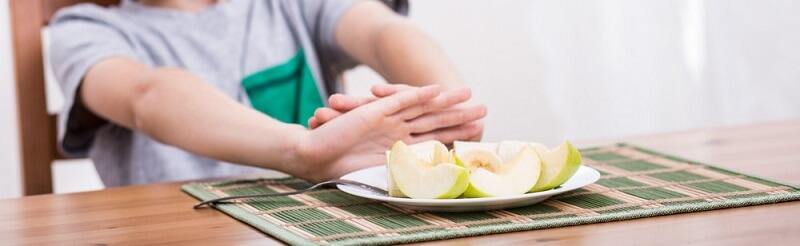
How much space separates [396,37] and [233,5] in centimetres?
32

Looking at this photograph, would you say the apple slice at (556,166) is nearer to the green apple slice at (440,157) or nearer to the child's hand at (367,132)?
the green apple slice at (440,157)

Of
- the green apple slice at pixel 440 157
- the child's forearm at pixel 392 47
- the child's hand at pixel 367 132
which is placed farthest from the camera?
the child's forearm at pixel 392 47

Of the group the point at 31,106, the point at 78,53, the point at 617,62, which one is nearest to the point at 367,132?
the point at 78,53

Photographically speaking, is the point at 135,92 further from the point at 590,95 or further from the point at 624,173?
the point at 590,95

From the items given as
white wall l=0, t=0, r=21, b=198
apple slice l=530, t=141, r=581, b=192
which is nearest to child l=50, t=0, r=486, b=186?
apple slice l=530, t=141, r=581, b=192

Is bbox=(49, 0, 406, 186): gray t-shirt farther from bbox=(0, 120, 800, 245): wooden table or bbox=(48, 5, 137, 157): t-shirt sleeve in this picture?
bbox=(0, 120, 800, 245): wooden table

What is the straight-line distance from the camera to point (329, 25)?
1.52 m

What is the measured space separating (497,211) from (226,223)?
196 mm

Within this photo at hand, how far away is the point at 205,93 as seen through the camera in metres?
1.07

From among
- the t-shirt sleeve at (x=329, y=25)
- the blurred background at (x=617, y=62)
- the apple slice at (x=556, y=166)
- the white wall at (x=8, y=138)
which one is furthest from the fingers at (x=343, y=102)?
the blurred background at (x=617, y=62)

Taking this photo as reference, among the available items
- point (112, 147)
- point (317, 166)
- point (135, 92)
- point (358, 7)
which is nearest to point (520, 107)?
point (358, 7)

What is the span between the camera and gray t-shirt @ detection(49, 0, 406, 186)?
4.51ft

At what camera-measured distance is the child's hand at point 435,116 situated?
3.20 ft

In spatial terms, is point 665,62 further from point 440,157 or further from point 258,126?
point 440,157
